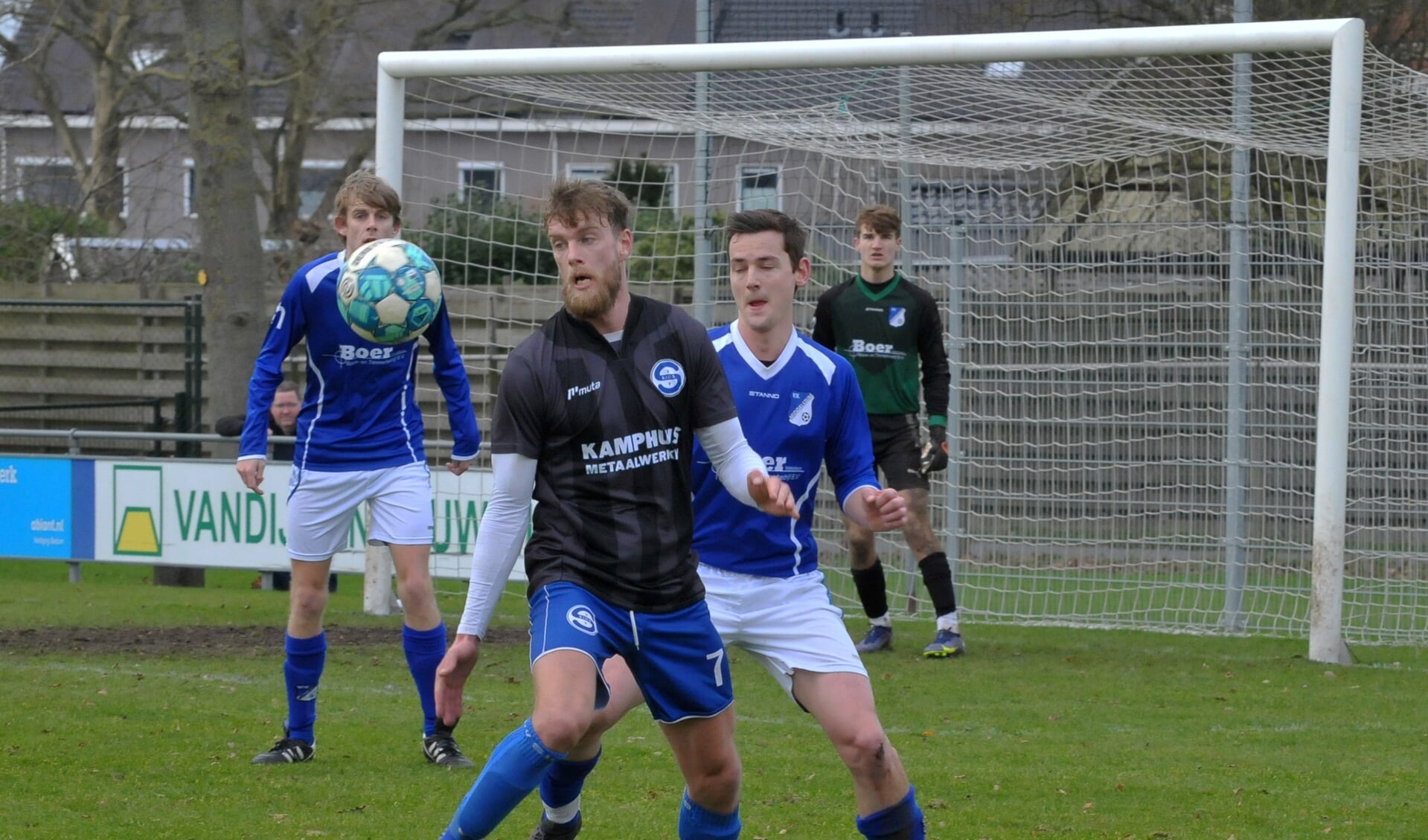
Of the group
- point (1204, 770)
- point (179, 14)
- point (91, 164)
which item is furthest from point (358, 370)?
point (179, 14)

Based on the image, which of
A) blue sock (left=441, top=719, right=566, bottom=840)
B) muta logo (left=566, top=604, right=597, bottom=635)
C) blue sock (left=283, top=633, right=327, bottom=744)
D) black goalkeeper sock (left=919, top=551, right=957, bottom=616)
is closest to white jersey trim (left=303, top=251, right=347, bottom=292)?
blue sock (left=283, top=633, right=327, bottom=744)

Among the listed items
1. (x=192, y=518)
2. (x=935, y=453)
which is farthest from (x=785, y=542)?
(x=192, y=518)

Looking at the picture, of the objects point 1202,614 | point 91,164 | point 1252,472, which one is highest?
point 91,164

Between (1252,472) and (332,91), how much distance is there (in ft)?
50.0

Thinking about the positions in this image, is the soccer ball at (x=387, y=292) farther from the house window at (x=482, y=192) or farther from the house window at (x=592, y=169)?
the house window at (x=592, y=169)

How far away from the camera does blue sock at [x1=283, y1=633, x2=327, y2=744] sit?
19.0 feet

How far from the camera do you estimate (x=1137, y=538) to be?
429 inches

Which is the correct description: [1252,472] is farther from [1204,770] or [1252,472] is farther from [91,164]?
[91,164]

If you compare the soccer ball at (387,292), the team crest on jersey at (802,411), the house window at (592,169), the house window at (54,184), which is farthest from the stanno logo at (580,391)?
the house window at (54,184)

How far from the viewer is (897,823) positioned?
416cm

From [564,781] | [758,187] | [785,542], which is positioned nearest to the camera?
[564,781]

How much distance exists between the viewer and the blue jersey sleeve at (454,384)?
237 inches

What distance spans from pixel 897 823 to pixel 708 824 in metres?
0.50

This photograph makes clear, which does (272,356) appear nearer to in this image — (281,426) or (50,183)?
(281,426)
